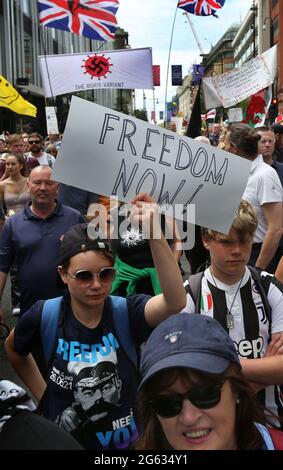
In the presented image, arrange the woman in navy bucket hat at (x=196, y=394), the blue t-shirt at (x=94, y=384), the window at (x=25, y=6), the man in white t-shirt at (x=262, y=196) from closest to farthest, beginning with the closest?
the woman in navy bucket hat at (x=196, y=394) < the blue t-shirt at (x=94, y=384) < the man in white t-shirt at (x=262, y=196) < the window at (x=25, y=6)

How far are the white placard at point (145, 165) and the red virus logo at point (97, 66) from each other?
6.42m

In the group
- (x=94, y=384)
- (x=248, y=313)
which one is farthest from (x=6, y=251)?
(x=248, y=313)

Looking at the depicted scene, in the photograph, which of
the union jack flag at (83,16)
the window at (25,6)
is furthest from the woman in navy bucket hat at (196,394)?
the window at (25,6)

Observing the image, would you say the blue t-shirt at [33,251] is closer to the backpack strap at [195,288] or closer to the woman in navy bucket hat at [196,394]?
the backpack strap at [195,288]

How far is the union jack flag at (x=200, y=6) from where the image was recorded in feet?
37.3

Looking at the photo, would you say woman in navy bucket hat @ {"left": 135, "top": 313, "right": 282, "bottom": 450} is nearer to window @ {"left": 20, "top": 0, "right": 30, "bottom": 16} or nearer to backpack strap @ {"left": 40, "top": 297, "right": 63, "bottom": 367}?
backpack strap @ {"left": 40, "top": 297, "right": 63, "bottom": 367}

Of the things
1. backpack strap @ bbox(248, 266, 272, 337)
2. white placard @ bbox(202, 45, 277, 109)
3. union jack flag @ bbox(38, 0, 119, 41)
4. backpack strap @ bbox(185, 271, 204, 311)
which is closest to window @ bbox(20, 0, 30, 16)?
union jack flag @ bbox(38, 0, 119, 41)

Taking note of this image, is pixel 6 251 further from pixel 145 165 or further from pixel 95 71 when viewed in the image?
pixel 95 71

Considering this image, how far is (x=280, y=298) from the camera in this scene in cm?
241

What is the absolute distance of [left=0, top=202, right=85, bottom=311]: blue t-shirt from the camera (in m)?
3.80

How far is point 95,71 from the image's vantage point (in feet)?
28.3

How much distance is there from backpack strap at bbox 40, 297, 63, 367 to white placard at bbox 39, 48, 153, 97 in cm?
657
